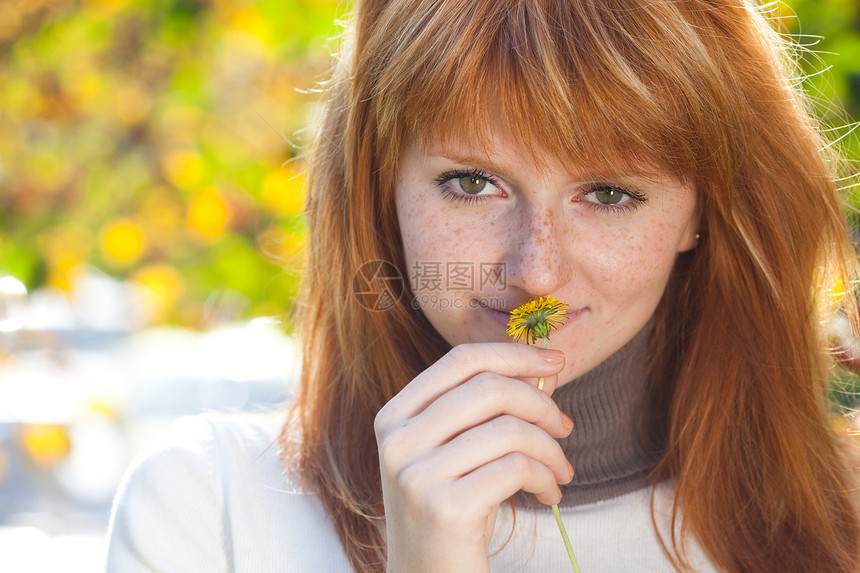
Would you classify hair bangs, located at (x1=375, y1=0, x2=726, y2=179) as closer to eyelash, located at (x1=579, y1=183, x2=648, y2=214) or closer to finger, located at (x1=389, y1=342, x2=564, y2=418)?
eyelash, located at (x1=579, y1=183, x2=648, y2=214)

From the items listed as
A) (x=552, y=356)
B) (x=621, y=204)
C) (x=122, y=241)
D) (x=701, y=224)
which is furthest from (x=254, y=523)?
(x=122, y=241)

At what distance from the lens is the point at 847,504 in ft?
5.51

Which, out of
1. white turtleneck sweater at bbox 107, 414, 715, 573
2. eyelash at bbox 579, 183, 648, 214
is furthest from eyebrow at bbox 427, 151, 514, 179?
white turtleneck sweater at bbox 107, 414, 715, 573

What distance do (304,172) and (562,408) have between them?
0.93 m

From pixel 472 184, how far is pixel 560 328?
1.01ft

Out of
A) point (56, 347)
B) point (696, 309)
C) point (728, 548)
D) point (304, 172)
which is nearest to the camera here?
point (728, 548)

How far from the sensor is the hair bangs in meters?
1.27

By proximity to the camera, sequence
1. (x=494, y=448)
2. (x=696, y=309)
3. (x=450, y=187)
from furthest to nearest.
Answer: (x=696, y=309)
(x=450, y=187)
(x=494, y=448)

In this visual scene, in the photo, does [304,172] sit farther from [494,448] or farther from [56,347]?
[56,347]

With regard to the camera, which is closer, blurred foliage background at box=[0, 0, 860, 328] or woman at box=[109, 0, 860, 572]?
woman at box=[109, 0, 860, 572]

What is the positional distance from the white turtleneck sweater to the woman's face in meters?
0.38

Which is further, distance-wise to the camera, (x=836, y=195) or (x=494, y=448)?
(x=836, y=195)

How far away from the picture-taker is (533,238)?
1310mm

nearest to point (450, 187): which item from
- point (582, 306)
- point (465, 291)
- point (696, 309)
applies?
point (465, 291)
